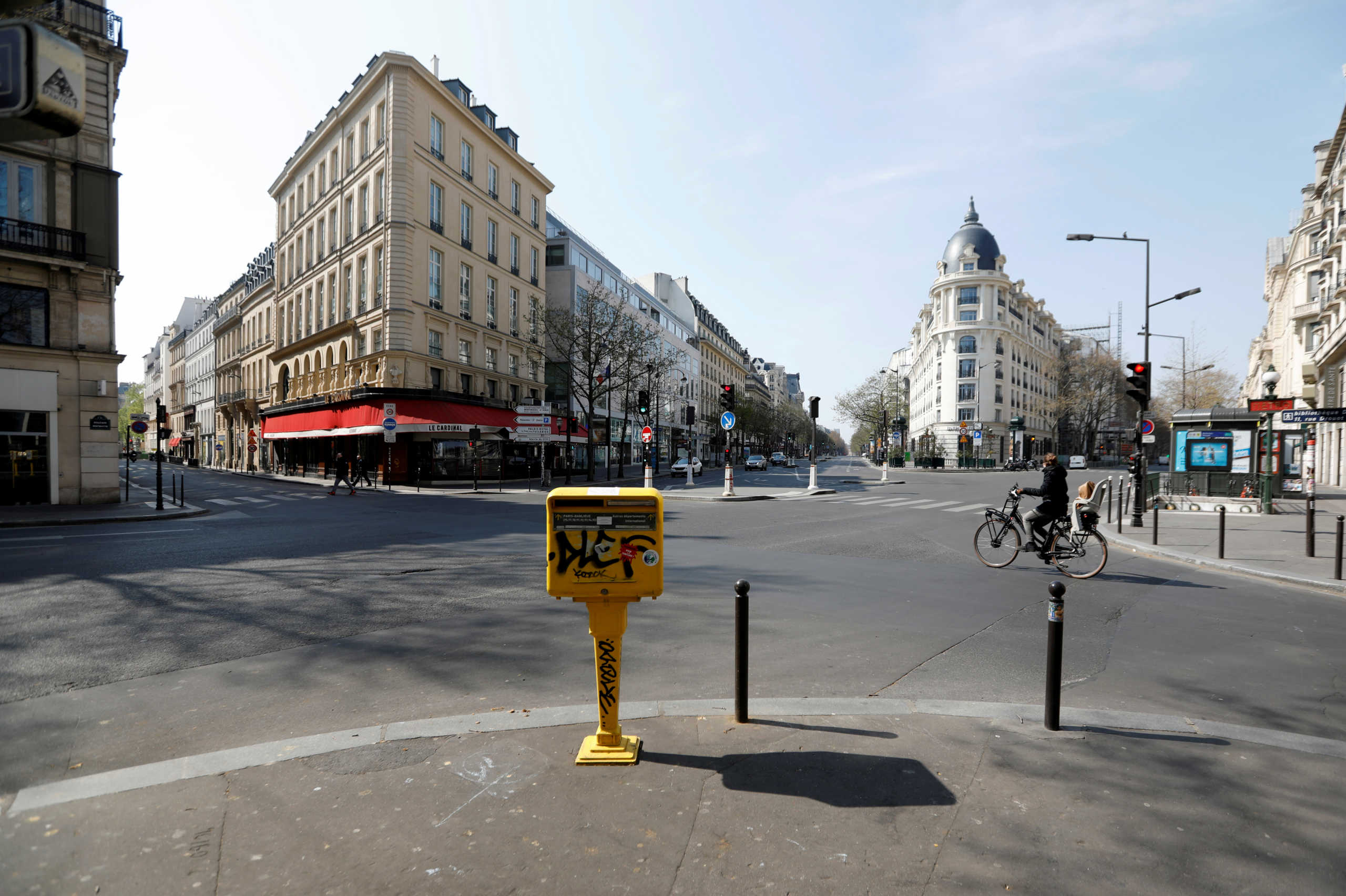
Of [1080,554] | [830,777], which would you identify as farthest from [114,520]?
[1080,554]

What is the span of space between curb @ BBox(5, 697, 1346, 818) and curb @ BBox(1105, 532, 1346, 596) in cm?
641

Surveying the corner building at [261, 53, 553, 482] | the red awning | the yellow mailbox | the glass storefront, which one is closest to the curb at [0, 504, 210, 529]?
the glass storefront

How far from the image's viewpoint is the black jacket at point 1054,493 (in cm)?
945

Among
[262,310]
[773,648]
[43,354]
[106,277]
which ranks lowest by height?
[773,648]

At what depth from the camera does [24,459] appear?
723 inches

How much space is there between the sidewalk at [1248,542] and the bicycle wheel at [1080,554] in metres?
2.40

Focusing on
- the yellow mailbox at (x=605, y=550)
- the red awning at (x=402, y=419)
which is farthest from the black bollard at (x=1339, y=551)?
the red awning at (x=402, y=419)

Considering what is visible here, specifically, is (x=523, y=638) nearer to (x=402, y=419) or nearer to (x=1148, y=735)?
(x=1148, y=735)

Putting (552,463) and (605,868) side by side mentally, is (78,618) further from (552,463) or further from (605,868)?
(552,463)

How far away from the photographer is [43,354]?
1836 centimetres

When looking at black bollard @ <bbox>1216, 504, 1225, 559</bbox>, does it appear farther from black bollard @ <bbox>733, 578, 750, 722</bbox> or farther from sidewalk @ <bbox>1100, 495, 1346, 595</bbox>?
black bollard @ <bbox>733, 578, 750, 722</bbox>

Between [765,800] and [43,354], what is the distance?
23.5 meters

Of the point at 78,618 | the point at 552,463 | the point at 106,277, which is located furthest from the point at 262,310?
the point at 78,618

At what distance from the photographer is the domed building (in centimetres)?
7469
